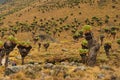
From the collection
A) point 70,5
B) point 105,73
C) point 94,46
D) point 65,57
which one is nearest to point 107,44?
point 65,57

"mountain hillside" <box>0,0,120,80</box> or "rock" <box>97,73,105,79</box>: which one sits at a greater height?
"rock" <box>97,73,105,79</box>

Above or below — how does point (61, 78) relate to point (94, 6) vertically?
above

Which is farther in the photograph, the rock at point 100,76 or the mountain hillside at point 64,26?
the mountain hillside at point 64,26

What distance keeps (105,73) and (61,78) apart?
4.99 m

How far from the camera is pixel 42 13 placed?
158625 millimetres

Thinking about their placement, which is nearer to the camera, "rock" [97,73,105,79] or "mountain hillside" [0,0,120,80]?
"rock" [97,73,105,79]

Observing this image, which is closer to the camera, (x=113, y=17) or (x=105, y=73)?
(x=105, y=73)

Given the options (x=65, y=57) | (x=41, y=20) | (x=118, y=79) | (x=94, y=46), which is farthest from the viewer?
(x=41, y=20)

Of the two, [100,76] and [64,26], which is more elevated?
[100,76]

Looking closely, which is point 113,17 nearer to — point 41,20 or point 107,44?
point 41,20

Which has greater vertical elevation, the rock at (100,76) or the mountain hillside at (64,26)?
the rock at (100,76)

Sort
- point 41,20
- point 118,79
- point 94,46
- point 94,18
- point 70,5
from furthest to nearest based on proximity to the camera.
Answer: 1. point 70,5
2. point 41,20
3. point 94,18
4. point 94,46
5. point 118,79

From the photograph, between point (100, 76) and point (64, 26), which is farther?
point (64, 26)

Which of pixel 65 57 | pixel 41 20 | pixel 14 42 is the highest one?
pixel 14 42
